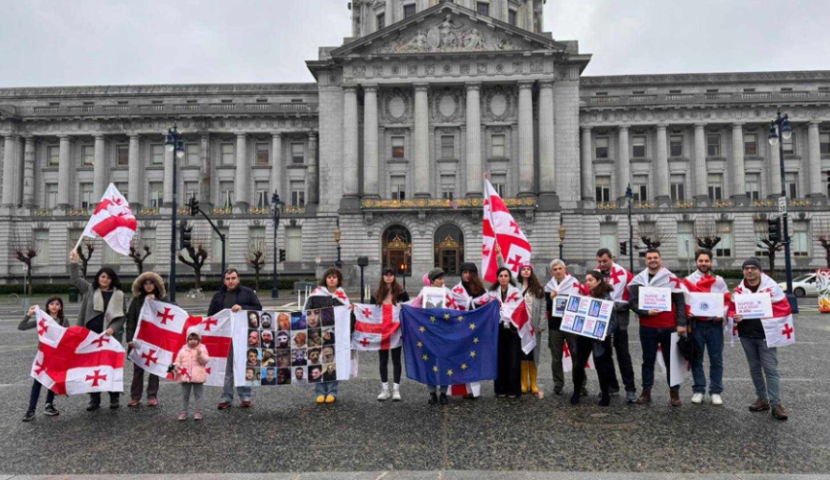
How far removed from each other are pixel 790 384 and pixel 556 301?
4868 mm

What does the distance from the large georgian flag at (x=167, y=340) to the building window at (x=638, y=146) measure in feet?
183

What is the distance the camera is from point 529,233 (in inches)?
1935

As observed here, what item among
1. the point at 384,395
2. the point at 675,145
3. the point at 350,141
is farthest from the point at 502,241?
the point at 675,145

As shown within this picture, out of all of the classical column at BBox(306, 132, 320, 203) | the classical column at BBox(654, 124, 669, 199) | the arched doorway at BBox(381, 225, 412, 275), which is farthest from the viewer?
the classical column at BBox(306, 132, 320, 203)

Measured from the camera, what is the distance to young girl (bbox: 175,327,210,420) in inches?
310

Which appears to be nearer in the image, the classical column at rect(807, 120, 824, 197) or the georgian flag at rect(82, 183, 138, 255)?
the georgian flag at rect(82, 183, 138, 255)

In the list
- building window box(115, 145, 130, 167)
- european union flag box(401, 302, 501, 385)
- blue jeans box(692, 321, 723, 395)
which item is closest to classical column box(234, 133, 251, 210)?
building window box(115, 145, 130, 167)

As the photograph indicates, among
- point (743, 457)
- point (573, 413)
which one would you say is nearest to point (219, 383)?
point (573, 413)

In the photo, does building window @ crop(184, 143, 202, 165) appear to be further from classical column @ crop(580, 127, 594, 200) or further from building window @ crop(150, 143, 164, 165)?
classical column @ crop(580, 127, 594, 200)

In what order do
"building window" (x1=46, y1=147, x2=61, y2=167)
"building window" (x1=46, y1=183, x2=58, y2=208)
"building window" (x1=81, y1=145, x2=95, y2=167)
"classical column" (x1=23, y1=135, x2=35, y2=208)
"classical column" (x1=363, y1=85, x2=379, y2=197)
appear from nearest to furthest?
1. "classical column" (x1=363, y1=85, x2=379, y2=197)
2. "classical column" (x1=23, y1=135, x2=35, y2=208)
3. "building window" (x1=46, y1=183, x2=58, y2=208)
4. "building window" (x1=81, y1=145, x2=95, y2=167)
5. "building window" (x1=46, y1=147, x2=61, y2=167)

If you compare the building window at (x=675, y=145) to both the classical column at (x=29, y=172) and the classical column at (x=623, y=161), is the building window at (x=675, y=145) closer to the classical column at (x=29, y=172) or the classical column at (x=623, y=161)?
the classical column at (x=623, y=161)

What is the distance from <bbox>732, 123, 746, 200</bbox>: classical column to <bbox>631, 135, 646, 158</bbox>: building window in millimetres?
8539

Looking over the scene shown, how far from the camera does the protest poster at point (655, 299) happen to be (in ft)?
27.4

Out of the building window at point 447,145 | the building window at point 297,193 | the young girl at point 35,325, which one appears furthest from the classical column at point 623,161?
the young girl at point 35,325
